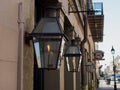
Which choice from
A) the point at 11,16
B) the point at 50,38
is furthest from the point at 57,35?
the point at 11,16

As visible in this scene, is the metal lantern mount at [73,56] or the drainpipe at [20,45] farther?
the metal lantern mount at [73,56]

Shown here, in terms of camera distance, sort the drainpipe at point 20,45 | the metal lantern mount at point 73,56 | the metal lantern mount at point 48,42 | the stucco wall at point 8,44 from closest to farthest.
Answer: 1. the stucco wall at point 8,44
2. the drainpipe at point 20,45
3. the metal lantern mount at point 48,42
4. the metal lantern mount at point 73,56

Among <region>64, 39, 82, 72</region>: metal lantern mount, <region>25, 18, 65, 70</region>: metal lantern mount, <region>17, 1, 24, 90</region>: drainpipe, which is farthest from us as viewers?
<region>64, 39, 82, 72</region>: metal lantern mount

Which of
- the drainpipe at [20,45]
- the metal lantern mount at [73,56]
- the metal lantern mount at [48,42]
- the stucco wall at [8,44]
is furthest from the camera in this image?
the metal lantern mount at [73,56]

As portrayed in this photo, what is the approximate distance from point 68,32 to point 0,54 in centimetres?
963

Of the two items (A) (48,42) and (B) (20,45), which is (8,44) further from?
(A) (48,42)

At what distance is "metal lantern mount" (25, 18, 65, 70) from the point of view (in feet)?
18.9

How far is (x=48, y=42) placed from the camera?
5875 millimetres

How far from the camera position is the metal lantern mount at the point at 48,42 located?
5766 mm

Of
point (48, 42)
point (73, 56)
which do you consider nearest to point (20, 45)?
point (48, 42)

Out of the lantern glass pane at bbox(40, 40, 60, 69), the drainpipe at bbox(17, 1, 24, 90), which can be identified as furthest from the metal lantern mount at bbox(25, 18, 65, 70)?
the drainpipe at bbox(17, 1, 24, 90)

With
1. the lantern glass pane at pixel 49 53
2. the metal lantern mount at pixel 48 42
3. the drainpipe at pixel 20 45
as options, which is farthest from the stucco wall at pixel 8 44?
the lantern glass pane at pixel 49 53

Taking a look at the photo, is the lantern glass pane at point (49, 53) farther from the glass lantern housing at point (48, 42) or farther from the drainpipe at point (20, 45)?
the drainpipe at point (20, 45)

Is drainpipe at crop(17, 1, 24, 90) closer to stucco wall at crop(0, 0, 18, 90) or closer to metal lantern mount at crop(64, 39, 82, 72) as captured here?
stucco wall at crop(0, 0, 18, 90)
